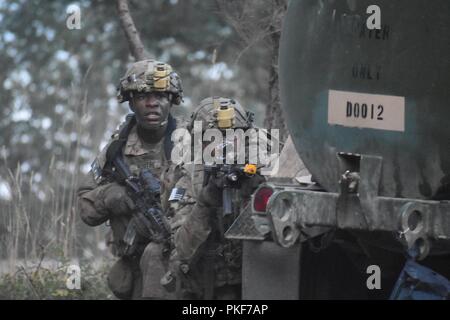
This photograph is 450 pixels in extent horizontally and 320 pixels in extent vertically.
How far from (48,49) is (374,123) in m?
9.95

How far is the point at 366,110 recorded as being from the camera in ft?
17.7

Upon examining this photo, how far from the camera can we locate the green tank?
17.2 ft

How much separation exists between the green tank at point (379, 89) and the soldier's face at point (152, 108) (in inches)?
97.5

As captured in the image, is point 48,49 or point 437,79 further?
point 48,49

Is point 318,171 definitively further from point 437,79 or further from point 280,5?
point 280,5

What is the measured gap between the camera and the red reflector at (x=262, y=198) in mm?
5508

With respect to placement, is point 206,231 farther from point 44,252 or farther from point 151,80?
point 44,252

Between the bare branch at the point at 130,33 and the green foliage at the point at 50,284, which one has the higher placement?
the bare branch at the point at 130,33

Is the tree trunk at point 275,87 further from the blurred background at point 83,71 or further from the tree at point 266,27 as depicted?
the blurred background at point 83,71

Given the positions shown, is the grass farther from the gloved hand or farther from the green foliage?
the gloved hand

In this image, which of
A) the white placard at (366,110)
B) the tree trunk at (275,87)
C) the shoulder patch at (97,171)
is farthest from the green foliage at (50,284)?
the white placard at (366,110)

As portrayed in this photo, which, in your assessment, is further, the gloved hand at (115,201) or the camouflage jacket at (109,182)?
the camouflage jacket at (109,182)
